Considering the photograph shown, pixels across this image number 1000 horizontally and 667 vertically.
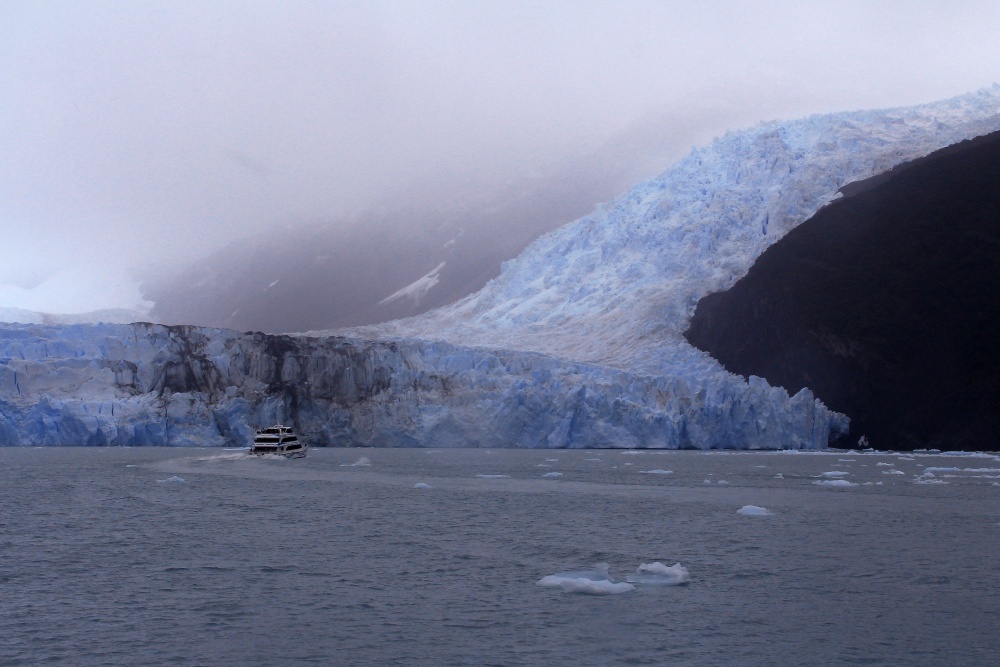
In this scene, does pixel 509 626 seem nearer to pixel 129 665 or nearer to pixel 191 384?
pixel 129 665

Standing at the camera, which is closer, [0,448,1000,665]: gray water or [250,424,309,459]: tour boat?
[0,448,1000,665]: gray water

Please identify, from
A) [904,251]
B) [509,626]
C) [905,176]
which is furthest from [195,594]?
[905,176]

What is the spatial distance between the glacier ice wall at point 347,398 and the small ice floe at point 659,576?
29.1m

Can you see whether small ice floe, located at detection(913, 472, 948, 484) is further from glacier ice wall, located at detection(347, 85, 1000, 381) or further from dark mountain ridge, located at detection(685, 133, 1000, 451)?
glacier ice wall, located at detection(347, 85, 1000, 381)

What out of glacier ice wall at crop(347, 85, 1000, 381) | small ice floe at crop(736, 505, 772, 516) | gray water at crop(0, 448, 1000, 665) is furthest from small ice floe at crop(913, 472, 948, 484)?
glacier ice wall at crop(347, 85, 1000, 381)

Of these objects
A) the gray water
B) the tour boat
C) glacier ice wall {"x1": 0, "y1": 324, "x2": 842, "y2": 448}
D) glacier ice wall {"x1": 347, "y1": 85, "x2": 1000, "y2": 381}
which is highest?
glacier ice wall {"x1": 347, "y1": 85, "x2": 1000, "y2": 381}

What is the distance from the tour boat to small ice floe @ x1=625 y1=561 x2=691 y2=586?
94.3 ft

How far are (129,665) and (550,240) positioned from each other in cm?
6740

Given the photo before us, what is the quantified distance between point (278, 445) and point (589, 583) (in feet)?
99.4

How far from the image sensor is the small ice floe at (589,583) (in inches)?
468

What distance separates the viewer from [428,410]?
143ft

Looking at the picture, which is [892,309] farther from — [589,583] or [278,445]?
[589,583]

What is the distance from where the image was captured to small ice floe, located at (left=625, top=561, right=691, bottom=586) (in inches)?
493

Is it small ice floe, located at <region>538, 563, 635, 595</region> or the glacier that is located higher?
the glacier
